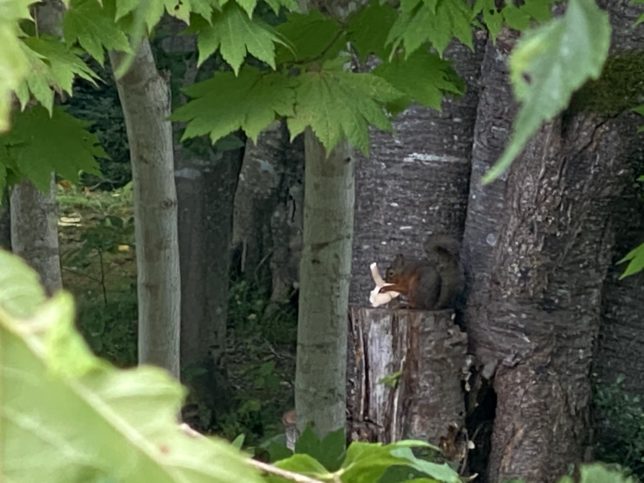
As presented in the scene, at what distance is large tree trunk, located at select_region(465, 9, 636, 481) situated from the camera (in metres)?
2.60

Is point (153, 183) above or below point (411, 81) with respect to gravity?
below

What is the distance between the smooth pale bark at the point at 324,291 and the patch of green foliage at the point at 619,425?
893mm

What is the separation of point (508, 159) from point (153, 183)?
2.41 meters

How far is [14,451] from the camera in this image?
10.3 inches

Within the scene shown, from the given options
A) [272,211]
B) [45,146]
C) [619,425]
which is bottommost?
[619,425]

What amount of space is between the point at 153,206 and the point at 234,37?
1.16 metres

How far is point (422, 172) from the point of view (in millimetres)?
2924

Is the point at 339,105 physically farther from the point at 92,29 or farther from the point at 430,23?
the point at 92,29

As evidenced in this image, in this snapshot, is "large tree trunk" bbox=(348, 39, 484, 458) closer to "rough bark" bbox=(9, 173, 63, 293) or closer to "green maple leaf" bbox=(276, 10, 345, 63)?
"rough bark" bbox=(9, 173, 63, 293)

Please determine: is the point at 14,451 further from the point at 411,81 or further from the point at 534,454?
the point at 534,454

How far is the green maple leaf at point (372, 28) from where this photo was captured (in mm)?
1681

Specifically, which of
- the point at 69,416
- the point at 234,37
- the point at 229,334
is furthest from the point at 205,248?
the point at 69,416

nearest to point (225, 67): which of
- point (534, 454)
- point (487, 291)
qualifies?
point (487, 291)

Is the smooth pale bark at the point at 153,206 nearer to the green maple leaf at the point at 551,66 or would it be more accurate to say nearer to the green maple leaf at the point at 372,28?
the green maple leaf at the point at 372,28
